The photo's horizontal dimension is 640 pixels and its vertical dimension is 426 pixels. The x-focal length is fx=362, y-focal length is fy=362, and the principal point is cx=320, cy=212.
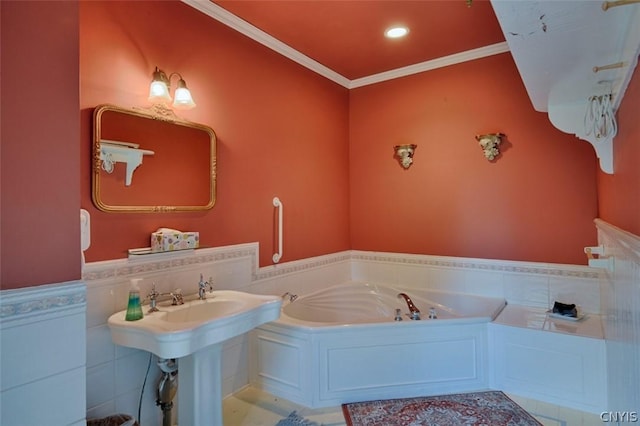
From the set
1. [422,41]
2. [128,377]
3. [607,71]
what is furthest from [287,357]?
[422,41]

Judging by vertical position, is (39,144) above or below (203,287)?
above

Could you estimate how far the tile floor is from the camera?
7.23 feet

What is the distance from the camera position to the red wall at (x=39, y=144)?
98 cm

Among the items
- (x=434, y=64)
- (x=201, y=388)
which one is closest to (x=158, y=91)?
(x=201, y=388)

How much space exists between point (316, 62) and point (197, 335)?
270 cm

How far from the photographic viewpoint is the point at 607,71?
1611 mm

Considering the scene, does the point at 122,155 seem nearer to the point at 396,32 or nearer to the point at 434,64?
the point at 396,32

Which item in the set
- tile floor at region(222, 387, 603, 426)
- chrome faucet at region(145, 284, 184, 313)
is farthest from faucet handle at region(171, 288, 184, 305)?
tile floor at region(222, 387, 603, 426)

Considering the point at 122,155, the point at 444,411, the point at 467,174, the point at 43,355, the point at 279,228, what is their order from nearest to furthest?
the point at 43,355 → the point at 122,155 → the point at 444,411 → the point at 279,228 → the point at 467,174

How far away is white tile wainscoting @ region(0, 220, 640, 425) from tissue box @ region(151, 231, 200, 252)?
7cm

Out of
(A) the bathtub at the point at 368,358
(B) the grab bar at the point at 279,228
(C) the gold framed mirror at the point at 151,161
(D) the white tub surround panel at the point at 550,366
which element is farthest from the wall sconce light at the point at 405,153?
(C) the gold framed mirror at the point at 151,161

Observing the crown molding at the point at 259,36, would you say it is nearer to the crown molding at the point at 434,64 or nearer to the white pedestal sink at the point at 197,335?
the crown molding at the point at 434,64

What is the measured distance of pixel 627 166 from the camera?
145 cm

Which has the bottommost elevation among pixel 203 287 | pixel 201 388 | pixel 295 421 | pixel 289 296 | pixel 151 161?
pixel 295 421
